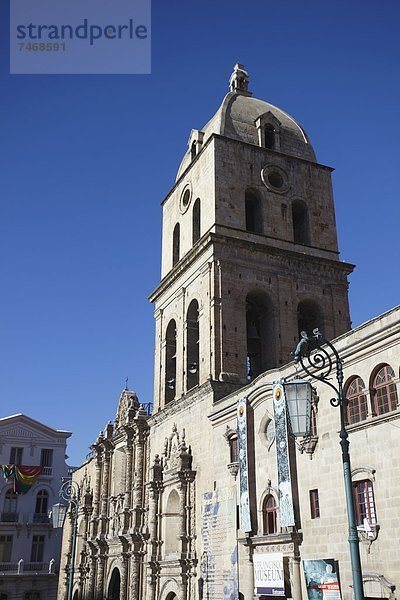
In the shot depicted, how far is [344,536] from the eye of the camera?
63.1 ft

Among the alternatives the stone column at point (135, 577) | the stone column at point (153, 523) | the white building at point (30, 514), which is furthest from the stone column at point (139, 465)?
the white building at point (30, 514)

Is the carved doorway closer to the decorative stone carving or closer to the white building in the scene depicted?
the white building

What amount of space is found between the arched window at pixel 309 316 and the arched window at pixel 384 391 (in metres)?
13.4

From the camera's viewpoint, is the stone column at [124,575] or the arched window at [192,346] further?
the stone column at [124,575]

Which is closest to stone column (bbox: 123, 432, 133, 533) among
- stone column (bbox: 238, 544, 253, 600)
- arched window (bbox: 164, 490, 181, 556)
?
arched window (bbox: 164, 490, 181, 556)

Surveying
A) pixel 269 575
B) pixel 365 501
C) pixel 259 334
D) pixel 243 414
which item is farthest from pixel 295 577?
pixel 259 334

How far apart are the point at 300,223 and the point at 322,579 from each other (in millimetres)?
21285

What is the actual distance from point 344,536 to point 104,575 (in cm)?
2500

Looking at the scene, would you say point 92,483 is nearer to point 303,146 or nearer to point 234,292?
point 234,292

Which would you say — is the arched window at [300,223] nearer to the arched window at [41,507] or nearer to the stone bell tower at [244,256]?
the stone bell tower at [244,256]

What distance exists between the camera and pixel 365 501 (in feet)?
61.7

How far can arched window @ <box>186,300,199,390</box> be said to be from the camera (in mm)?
33000

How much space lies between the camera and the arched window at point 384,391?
1873cm

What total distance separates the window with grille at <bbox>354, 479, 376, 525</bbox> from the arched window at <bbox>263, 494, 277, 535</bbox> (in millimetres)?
4826
